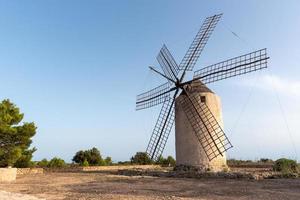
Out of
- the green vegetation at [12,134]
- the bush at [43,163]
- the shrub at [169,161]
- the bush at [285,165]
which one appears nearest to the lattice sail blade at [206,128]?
the bush at [285,165]

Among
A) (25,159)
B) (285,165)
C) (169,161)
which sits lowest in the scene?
(285,165)

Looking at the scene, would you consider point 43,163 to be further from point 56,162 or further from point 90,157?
point 90,157

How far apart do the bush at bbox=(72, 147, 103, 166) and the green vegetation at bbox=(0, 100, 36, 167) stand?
41.8 ft

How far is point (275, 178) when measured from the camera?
16.8m

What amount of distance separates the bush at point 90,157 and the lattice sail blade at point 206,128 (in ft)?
58.4

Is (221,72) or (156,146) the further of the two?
(156,146)

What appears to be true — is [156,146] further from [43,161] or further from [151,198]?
[43,161]

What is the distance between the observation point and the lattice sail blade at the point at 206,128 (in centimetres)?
1911

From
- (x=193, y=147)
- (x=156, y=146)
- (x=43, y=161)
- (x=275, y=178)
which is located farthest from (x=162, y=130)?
(x=43, y=161)

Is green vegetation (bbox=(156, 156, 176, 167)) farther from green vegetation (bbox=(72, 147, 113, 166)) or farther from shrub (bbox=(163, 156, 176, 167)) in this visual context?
green vegetation (bbox=(72, 147, 113, 166))

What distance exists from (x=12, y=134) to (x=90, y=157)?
1505 centimetres

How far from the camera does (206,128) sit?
743 inches

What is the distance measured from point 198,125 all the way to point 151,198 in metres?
10.5

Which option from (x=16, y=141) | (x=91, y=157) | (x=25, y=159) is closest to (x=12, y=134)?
(x=16, y=141)
